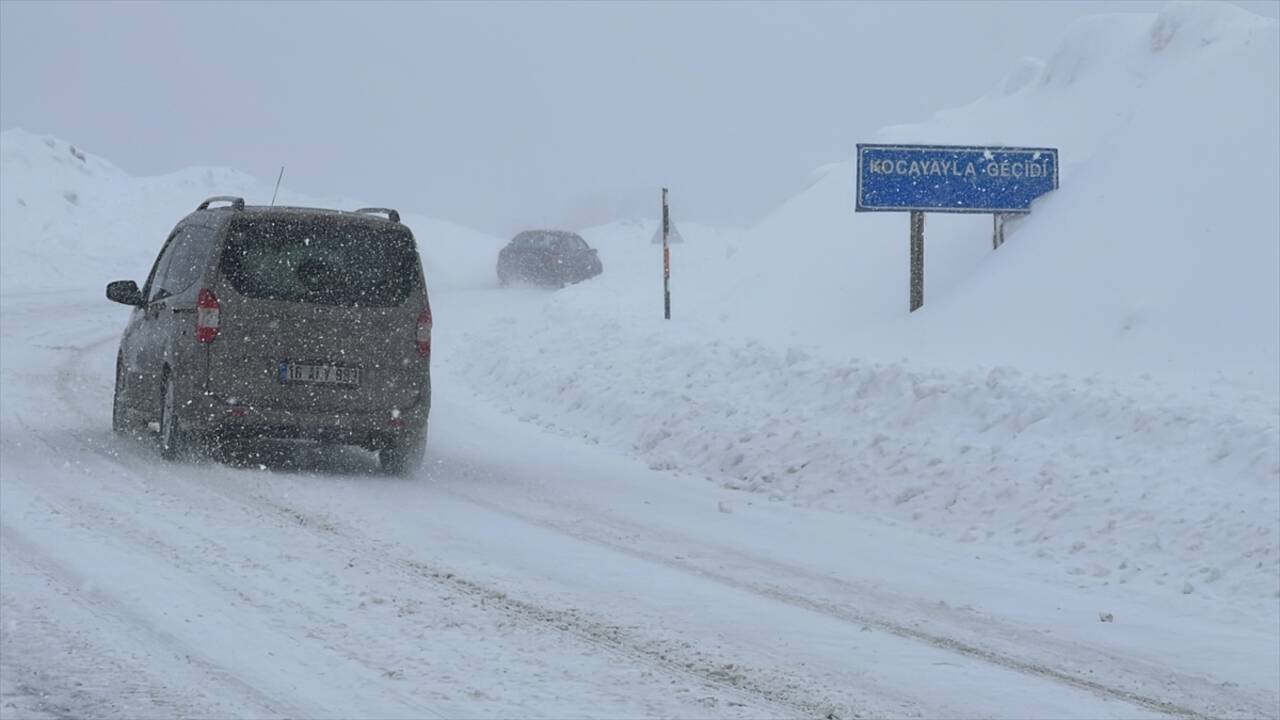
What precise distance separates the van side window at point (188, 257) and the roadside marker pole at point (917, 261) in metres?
8.14

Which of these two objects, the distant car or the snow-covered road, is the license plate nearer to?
the snow-covered road

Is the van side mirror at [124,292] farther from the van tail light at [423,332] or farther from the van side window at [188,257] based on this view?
the van tail light at [423,332]

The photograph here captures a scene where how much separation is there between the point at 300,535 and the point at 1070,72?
2070 centimetres

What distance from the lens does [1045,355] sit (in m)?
14.2

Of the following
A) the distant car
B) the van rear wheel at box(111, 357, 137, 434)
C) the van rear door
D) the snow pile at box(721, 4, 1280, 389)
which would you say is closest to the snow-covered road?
the van rear door

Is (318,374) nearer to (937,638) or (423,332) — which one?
(423,332)

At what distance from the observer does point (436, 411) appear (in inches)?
636

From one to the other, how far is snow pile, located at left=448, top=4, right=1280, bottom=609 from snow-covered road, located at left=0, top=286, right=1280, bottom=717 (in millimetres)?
866

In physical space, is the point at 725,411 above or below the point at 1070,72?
below

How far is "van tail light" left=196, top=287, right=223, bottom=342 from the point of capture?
10773mm

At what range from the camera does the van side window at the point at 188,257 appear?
11.2 m

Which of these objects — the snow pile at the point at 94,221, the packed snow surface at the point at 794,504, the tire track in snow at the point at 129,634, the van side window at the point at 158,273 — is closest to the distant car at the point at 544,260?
the snow pile at the point at 94,221

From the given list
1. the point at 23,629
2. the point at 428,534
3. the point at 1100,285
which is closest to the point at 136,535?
the point at 428,534

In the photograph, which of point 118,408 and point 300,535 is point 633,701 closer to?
point 300,535
